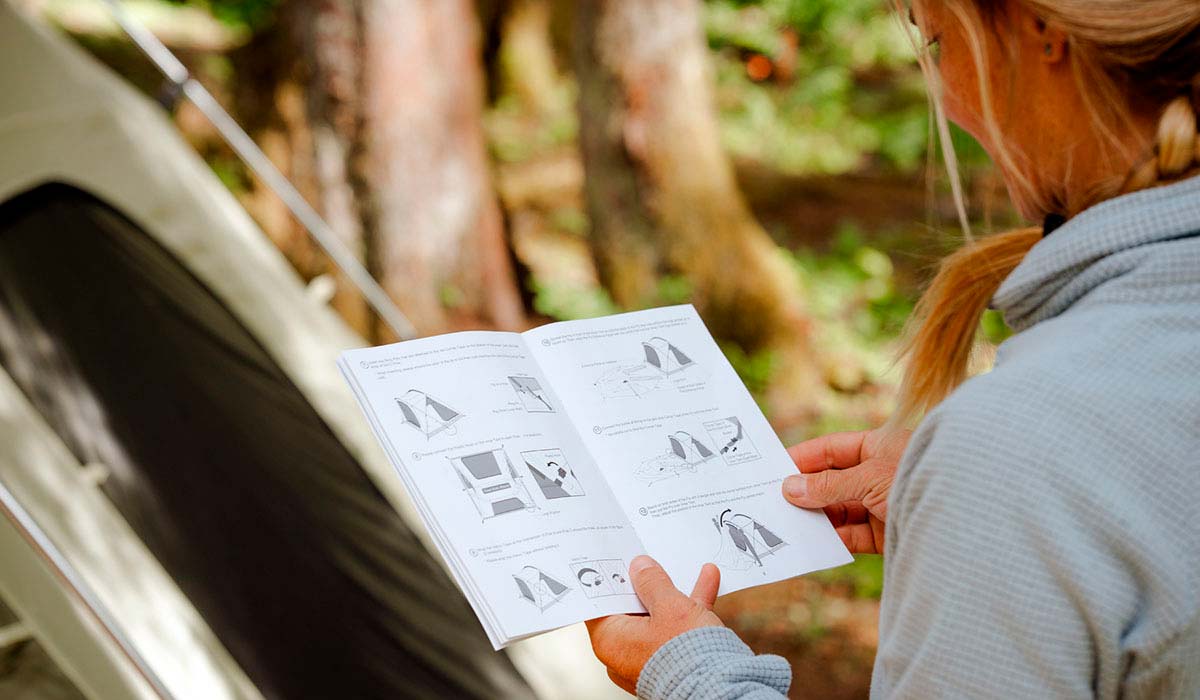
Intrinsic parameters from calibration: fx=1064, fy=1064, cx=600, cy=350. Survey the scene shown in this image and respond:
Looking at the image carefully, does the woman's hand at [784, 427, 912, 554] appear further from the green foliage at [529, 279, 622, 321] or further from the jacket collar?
the green foliage at [529, 279, 622, 321]

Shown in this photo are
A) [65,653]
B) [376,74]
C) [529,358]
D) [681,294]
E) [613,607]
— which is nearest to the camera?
[613,607]

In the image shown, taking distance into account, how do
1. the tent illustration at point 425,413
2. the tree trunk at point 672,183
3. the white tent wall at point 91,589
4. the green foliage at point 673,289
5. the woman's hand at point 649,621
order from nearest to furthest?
the woman's hand at point 649,621
the tent illustration at point 425,413
the white tent wall at point 91,589
the tree trunk at point 672,183
the green foliage at point 673,289

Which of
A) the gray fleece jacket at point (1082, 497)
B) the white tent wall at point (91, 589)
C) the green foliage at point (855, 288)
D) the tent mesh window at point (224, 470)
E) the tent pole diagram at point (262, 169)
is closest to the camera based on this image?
the gray fleece jacket at point (1082, 497)

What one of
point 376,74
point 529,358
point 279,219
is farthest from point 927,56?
point 279,219

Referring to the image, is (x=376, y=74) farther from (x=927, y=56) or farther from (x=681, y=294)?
(x=927, y=56)

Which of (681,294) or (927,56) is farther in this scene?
(681,294)

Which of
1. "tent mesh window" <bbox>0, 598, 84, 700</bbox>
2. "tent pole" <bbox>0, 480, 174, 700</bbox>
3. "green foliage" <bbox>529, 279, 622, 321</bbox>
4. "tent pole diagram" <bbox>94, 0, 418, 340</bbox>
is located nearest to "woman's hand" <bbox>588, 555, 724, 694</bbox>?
"tent pole" <bbox>0, 480, 174, 700</bbox>

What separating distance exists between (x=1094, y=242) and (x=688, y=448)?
55cm

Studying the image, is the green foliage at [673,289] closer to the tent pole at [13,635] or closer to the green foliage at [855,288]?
the green foliage at [855,288]

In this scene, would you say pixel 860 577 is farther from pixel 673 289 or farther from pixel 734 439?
pixel 734 439

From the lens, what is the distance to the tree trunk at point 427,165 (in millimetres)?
3428

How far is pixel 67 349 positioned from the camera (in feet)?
6.61

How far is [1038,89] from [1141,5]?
0.34 feet

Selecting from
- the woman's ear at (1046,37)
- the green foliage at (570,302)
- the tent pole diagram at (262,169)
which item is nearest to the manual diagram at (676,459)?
the woman's ear at (1046,37)
